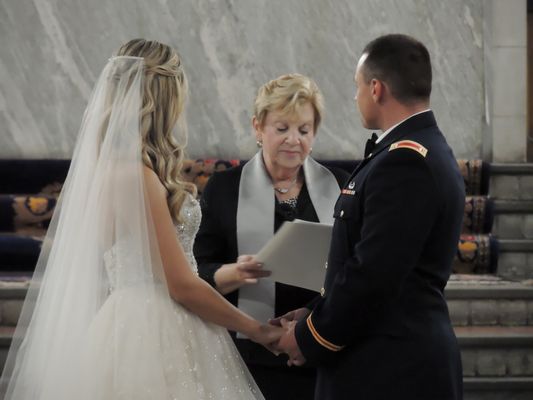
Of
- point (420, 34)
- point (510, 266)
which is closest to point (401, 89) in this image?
point (510, 266)

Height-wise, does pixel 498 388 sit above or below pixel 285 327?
below

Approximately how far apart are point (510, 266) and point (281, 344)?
3.10 m

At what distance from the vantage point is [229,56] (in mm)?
5500

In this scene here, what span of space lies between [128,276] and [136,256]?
0.06 meters

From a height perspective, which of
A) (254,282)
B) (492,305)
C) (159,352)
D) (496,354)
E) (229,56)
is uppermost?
(229,56)

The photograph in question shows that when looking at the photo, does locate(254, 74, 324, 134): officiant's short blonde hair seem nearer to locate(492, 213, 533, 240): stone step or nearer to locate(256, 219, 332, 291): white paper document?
locate(256, 219, 332, 291): white paper document

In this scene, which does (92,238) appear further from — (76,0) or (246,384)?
(76,0)

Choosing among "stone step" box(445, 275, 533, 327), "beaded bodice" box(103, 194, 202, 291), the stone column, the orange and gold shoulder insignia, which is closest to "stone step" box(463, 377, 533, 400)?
"stone step" box(445, 275, 533, 327)

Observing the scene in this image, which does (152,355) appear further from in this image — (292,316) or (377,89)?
(377,89)

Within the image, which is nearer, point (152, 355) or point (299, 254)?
point (152, 355)

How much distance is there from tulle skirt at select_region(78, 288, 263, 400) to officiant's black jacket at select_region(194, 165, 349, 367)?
349 mm

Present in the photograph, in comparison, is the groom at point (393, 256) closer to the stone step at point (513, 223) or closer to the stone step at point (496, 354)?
the stone step at point (496, 354)

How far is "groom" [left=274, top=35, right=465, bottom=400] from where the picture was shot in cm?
187

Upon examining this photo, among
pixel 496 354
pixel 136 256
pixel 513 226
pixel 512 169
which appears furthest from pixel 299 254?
pixel 512 169
